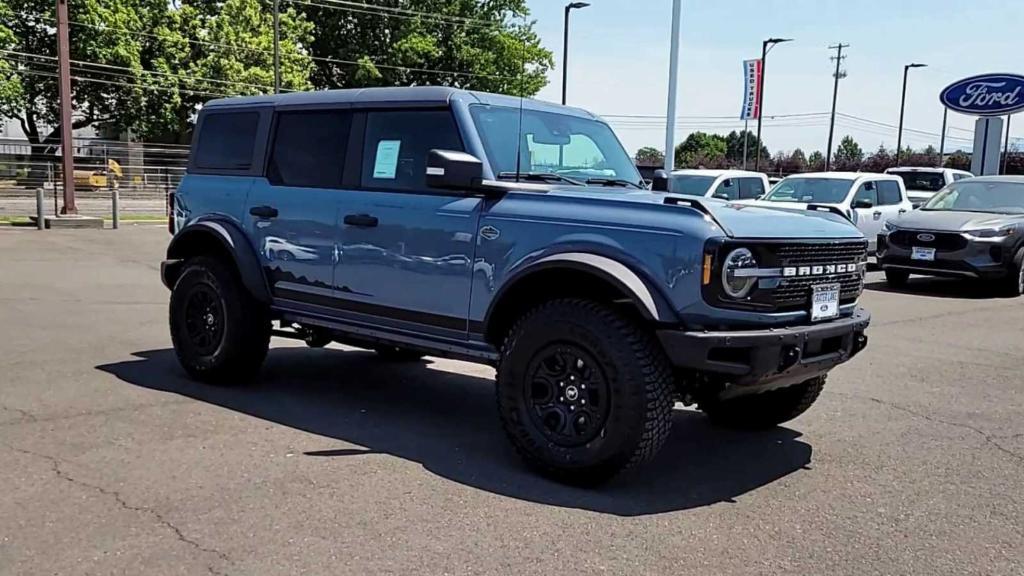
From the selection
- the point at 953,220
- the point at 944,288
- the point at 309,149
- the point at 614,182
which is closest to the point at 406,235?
the point at 309,149

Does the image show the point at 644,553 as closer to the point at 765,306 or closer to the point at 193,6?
the point at 765,306

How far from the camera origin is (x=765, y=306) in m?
4.38

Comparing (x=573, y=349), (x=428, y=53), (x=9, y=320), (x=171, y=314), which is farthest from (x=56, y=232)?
(x=428, y=53)

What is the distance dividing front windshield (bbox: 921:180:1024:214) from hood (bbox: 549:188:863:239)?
10254 millimetres

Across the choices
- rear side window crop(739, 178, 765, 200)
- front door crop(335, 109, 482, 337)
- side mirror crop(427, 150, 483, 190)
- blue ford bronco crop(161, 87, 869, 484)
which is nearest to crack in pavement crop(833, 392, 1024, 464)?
blue ford bronco crop(161, 87, 869, 484)

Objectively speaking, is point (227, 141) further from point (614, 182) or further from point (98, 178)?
point (98, 178)

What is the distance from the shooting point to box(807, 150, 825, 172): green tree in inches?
2296

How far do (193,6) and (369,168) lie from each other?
4314 cm

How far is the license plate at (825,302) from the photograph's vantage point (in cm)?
460

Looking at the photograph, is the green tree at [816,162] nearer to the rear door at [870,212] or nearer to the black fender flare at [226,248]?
the rear door at [870,212]

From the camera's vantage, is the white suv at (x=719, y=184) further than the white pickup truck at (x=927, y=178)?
No

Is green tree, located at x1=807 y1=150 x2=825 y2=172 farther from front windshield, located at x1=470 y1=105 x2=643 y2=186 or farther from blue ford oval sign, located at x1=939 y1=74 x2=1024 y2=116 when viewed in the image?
front windshield, located at x1=470 y1=105 x2=643 y2=186

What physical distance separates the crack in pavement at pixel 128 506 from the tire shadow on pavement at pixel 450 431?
104cm

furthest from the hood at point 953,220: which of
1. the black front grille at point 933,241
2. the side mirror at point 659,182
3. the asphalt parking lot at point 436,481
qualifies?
the side mirror at point 659,182
